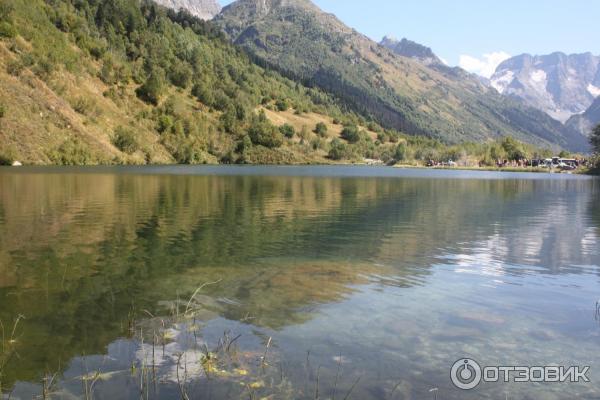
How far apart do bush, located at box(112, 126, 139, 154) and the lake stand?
123m

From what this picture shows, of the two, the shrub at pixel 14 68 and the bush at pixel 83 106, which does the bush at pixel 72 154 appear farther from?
the shrub at pixel 14 68

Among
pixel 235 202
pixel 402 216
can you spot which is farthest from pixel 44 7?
pixel 402 216

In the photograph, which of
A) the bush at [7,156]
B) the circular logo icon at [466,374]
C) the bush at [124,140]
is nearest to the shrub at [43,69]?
the bush at [124,140]

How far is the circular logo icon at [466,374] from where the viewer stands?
1199cm

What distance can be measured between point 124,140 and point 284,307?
149032 mm

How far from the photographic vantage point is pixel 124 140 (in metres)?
156

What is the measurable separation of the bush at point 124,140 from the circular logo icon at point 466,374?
15374 cm

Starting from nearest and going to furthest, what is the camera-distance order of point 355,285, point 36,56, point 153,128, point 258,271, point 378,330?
point 378,330 < point 355,285 < point 258,271 < point 36,56 < point 153,128

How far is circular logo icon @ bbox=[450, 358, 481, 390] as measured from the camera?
12.0 metres

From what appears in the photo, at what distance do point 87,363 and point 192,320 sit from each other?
3.89 metres

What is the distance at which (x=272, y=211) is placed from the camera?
151 ft

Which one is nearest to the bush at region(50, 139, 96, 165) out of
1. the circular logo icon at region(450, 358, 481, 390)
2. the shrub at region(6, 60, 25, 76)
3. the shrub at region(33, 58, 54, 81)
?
the shrub at region(6, 60, 25, 76)

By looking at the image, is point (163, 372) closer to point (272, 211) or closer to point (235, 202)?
point (272, 211)

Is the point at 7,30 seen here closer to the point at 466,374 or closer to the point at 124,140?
the point at 124,140
